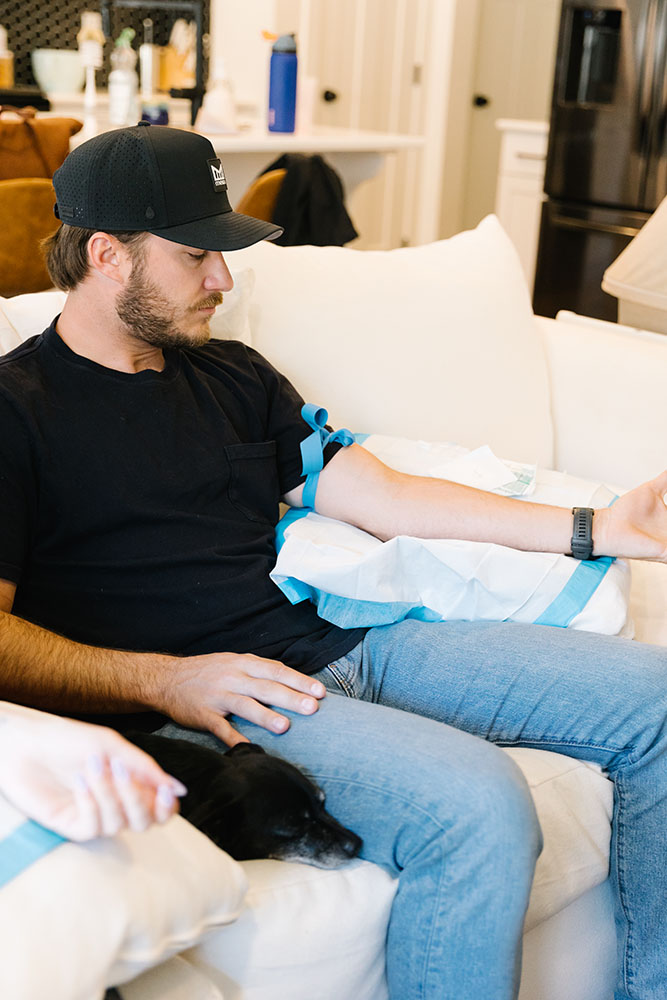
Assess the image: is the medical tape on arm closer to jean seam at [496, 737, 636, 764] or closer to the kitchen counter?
jean seam at [496, 737, 636, 764]

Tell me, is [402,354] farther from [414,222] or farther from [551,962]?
[414,222]

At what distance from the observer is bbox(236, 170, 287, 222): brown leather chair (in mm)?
3254

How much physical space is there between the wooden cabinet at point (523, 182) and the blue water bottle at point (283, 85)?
1.29 metres

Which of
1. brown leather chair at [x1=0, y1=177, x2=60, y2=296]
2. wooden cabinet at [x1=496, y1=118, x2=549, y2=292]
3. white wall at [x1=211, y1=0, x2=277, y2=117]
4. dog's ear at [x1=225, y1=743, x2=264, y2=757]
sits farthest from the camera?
wooden cabinet at [x1=496, y1=118, x2=549, y2=292]

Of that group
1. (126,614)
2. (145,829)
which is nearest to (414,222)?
(126,614)

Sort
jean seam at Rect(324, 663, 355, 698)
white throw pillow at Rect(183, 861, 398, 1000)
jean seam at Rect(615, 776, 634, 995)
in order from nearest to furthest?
white throw pillow at Rect(183, 861, 398, 1000)
jean seam at Rect(615, 776, 634, 995)
jean seam at Rect(324, 663, 355, 698)

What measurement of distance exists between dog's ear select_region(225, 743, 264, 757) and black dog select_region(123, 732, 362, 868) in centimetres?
2

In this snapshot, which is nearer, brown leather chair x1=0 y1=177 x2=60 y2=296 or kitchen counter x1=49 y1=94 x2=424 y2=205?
brown leather chair x1=0 y1=177 x2=60 y2=296

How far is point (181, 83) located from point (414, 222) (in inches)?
66.1

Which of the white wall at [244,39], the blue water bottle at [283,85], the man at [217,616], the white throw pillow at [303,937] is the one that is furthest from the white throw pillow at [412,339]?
the white wall at [244,39]

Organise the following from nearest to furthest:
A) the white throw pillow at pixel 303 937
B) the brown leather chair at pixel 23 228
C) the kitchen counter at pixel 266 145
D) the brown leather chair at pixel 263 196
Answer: the white throw pillow at pixel 303 937 → the brown leather chair at pixel 23 228 → the brown leather chair at pixel 263 196 → the kitchen counter at pixel 266 145

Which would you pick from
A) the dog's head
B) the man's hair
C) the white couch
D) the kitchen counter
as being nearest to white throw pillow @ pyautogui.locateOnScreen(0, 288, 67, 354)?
the white couch

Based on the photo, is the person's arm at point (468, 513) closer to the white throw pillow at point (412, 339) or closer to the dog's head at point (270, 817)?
the white throw pillow at point (412, 339)

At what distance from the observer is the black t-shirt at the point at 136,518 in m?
1.32
